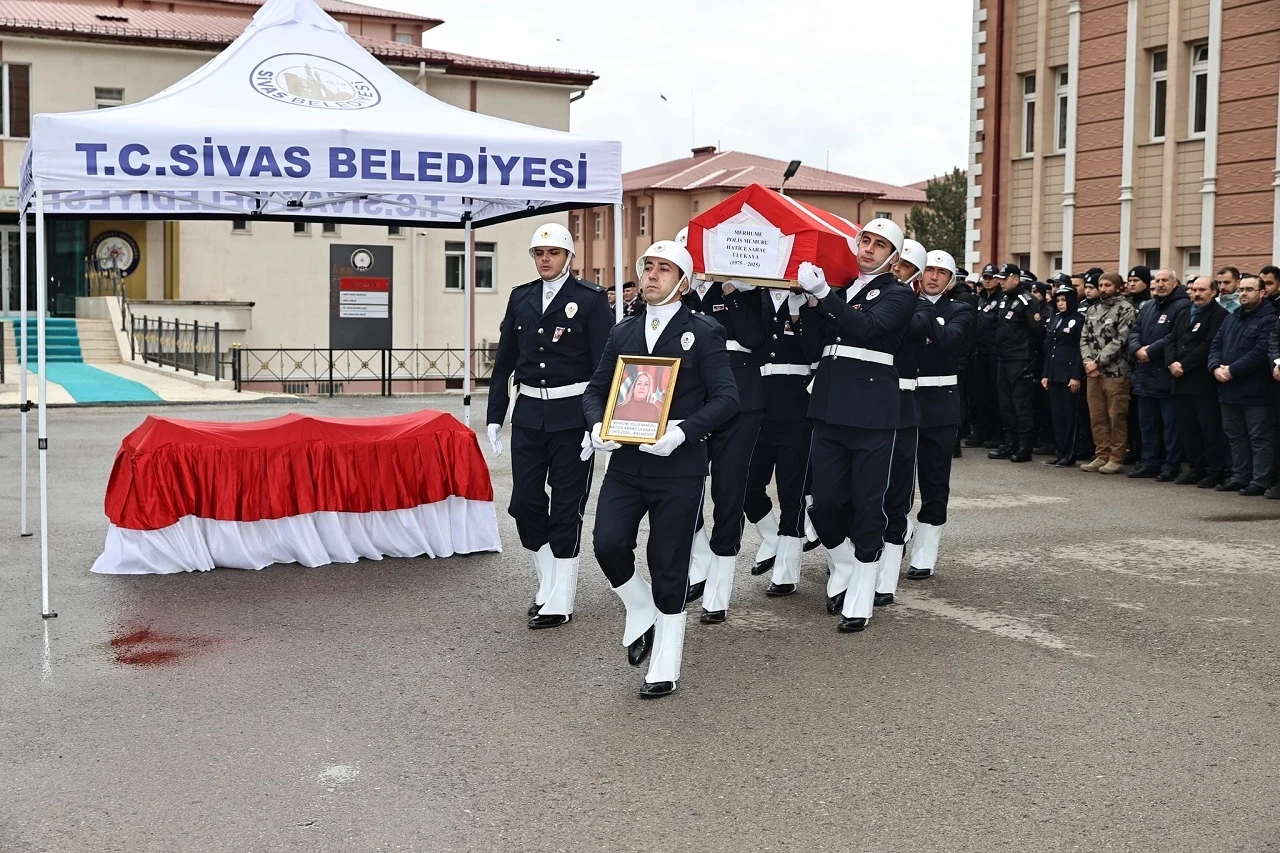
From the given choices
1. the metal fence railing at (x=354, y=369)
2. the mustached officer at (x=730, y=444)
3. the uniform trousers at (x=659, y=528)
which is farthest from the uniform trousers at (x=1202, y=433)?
the metal fence railing at (x=354, y=369)

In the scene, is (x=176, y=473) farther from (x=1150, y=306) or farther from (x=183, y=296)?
(x=183, y=296)

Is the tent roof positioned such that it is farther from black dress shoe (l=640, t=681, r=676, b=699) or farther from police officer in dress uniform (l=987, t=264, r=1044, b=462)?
police officer in dress uniform (l=987, t=264, r=1044, b=462)

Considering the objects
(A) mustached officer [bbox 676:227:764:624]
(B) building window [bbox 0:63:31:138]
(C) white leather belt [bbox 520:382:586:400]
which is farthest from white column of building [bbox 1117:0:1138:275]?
(B) building window [bbox 0:63:31:138]

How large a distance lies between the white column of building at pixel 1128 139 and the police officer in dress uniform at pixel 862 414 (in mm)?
20338

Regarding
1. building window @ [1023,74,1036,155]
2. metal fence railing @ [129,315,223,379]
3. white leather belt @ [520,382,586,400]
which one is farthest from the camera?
metal fence railing @ [129,315,223,379]

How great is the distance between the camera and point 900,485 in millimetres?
8359

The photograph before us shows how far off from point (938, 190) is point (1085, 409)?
6839cm

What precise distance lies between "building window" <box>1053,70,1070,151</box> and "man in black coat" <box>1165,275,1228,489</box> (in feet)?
50.3

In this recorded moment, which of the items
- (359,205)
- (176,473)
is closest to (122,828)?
(176,473)

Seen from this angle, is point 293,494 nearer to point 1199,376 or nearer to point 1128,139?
point 1199,376

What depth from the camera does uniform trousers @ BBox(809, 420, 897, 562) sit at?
753 centimetres

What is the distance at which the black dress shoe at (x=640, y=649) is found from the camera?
21.6 feet

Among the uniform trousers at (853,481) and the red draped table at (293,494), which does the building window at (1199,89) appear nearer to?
Answer: the red draped table at (293,494)

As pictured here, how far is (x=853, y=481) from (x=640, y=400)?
1.86m
